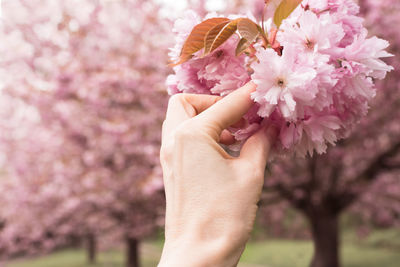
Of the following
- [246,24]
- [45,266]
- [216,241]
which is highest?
[246,24]

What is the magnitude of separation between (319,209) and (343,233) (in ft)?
32.4

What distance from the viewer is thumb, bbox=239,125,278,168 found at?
37.6 inches

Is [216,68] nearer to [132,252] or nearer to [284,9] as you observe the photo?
[284,9]

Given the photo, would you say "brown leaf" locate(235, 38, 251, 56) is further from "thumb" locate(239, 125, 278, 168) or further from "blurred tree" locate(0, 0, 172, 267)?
"blurred tree" locate(0, 0, 172, 267)

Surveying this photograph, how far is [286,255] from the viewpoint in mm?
10078

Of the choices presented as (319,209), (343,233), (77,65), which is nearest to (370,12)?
(319,209)

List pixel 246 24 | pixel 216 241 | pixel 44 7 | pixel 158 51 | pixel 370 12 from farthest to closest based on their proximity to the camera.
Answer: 1. pixel 44 7
2. pixel 158 51
3. pixel 370 12
4. pixel 246 24
5. pixel 216 241

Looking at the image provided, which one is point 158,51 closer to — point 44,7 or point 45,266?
point 44,7

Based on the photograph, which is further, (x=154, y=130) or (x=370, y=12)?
(x=154, y=130)

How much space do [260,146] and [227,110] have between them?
0.13 m

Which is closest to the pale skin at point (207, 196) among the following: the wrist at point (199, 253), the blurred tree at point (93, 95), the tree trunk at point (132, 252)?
the wrist at point (199, 253)

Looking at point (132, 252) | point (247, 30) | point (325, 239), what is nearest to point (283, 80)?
point (247, 30)

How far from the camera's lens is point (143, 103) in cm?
654

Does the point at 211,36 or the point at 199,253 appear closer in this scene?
the point at 199,253
